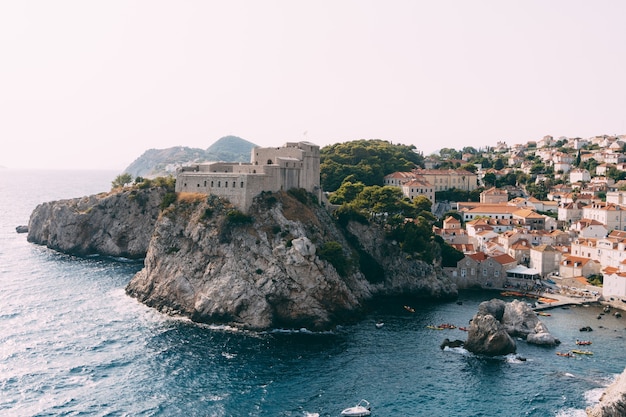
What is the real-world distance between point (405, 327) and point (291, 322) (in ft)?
40.9

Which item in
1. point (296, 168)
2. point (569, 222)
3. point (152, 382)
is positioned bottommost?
point (152, 382)

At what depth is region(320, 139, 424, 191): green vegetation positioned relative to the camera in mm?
111125

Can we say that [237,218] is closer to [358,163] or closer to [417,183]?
[417,183]

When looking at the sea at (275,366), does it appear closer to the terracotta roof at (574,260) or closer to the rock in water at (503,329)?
the rock in water at (503,329)

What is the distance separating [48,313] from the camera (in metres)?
61.8

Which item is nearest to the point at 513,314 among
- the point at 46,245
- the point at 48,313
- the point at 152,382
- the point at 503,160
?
the point at 152,382

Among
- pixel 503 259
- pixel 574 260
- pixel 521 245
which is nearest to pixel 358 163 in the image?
pixel 521 245

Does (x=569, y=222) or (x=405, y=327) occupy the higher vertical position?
(x=569, y=222)

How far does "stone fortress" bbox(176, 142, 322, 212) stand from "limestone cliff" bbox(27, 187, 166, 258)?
22956mm

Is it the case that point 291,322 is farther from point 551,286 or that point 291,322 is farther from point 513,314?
point 551,286

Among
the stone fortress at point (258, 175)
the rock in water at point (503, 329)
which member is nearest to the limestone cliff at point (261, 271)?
the stone fortress at point (258, 175)

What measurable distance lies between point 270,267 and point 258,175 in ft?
46.6

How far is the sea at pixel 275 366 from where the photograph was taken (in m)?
41.8

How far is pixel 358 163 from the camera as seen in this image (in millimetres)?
124000
